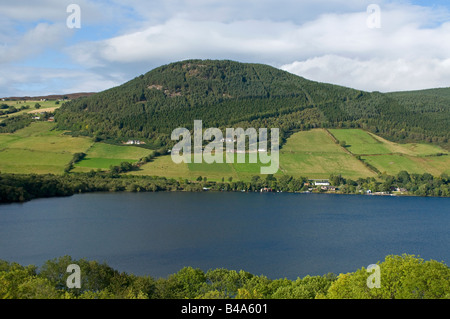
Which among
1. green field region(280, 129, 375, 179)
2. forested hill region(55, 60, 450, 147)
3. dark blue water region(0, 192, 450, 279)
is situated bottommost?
dark blue water region(0, 192, 450, 279)

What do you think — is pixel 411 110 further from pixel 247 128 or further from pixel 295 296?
pixel 295 296

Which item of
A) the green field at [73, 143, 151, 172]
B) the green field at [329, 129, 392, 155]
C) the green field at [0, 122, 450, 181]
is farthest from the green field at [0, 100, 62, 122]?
the green field at [329, 129, 392, 155]

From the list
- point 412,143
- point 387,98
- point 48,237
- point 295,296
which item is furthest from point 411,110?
point 295,296

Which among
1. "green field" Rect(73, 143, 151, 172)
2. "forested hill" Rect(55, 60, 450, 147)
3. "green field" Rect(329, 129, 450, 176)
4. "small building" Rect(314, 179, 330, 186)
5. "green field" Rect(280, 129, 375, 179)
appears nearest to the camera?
"green field" Rect(73, 143, 151, 172)

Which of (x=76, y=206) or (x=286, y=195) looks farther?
(x=286, y=195)

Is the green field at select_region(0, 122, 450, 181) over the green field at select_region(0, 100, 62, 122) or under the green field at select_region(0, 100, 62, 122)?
under

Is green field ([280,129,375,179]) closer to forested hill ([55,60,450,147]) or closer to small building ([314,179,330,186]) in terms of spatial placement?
small building ([314,179,330,186])
